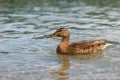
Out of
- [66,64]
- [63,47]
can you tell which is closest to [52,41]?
[63,47]

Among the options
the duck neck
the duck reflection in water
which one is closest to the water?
the duck reflection in water

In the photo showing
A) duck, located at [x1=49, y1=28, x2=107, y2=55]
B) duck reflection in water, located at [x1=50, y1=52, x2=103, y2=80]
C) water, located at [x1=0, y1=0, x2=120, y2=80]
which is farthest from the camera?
duck, located at [x1=49, y1=28, x2=107, y2=55]

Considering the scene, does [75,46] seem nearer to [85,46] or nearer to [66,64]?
[85,46]

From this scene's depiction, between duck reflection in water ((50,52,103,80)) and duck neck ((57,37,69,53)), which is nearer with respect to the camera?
duck reflection in water ((50,52,103,80))

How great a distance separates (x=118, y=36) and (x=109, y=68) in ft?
19.2

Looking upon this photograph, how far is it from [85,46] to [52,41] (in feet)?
8.86

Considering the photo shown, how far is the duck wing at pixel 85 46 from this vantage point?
16.5 meters

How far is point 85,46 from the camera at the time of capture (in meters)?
16.6

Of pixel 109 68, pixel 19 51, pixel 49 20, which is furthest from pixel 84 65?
pixel 49 20

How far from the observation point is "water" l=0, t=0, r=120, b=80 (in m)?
13.2

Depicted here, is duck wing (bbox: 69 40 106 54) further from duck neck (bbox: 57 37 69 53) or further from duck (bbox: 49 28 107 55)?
duck neck (bbox: 57 37 69 53)

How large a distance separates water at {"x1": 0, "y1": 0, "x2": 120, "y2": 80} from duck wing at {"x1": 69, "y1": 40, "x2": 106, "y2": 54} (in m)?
0.36

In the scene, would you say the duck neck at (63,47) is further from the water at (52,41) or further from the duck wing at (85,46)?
the water at (52,41)

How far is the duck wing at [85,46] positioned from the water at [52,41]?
0.36 meters
